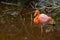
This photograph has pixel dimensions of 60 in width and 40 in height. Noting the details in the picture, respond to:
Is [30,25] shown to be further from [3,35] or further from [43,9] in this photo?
[43,9]

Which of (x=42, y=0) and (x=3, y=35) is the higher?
(x=42, y=0)

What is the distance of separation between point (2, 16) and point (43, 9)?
1.19 meters

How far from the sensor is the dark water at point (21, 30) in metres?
5.25

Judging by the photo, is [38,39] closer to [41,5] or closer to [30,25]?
[30,25]

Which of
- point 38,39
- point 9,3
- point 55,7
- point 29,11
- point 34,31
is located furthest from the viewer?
point 9,3

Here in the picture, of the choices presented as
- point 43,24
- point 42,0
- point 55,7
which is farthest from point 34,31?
point 42,0

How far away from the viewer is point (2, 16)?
22.8 feet

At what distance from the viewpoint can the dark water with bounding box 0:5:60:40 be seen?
525 cm

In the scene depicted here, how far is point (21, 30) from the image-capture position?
5.70 m

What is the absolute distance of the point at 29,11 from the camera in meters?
7.43

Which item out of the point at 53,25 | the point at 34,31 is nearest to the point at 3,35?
the point at 34,31

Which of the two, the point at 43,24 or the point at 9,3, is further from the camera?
the point at 9,3

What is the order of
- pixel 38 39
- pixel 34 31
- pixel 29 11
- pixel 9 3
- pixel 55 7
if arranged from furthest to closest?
1. pixel 9 3
2. pixel 29 11
3. pixel 55 7
4. pixel 34 31
5. pixel 38 39

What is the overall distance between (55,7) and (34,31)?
1.59 meters
